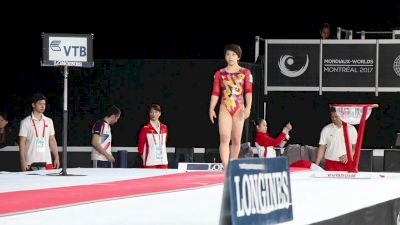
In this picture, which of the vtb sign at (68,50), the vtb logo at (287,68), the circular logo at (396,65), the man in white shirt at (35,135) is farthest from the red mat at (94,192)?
the circular logo at (396,65)

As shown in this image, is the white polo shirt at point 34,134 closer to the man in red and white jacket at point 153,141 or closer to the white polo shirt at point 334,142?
the man in red and white jacket at point 153,141

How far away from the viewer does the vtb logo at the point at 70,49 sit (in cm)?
801

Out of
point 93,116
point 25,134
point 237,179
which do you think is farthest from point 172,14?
point 237,179

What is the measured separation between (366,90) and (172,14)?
534 centimetres

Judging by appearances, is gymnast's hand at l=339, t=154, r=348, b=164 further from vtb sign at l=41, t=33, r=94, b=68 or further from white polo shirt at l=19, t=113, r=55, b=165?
vtb sign at l=41, t=33, r=94, b=68

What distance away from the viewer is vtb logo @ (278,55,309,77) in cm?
1274

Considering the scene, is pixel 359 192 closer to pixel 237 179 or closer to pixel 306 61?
pixel 237 179

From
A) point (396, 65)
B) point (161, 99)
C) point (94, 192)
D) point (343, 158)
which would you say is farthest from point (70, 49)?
point (396, 65)

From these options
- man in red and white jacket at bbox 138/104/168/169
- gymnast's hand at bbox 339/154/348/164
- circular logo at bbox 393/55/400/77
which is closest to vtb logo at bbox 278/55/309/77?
circular logo at bbox 393/55/400/77

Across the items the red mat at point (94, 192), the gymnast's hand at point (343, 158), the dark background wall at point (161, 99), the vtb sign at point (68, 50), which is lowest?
the gymnast's hand at point (343, 158)

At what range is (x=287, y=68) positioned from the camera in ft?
42.0

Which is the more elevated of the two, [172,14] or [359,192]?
[172,14]

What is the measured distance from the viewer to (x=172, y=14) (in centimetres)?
1712

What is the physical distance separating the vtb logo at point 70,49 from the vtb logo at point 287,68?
5.17 m
